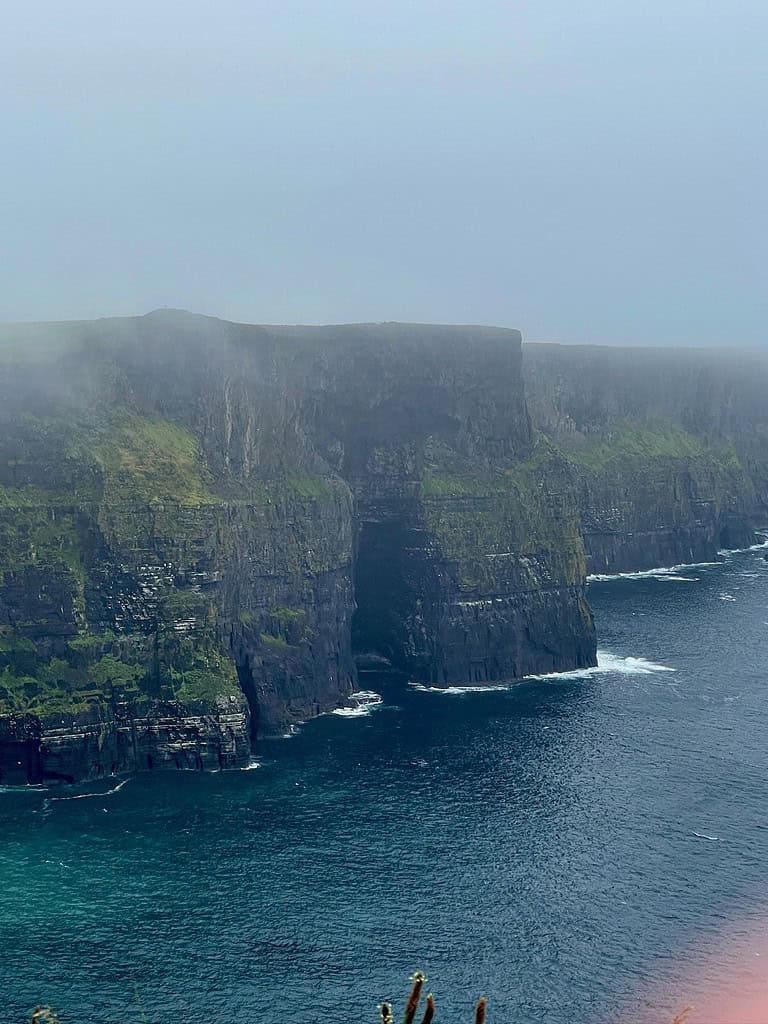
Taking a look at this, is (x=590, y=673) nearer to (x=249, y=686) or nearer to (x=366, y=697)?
(x=366, y=697)

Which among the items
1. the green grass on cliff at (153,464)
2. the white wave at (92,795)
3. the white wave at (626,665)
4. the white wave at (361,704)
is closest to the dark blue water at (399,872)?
the white wave at (92,795)

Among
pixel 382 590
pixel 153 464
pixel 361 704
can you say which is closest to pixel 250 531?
pixel 153 464

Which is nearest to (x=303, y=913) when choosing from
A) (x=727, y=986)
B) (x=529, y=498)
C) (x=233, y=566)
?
(x=727, y=986)

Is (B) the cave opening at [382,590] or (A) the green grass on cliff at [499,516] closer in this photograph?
(A) the green grass on cliff at [499,516]

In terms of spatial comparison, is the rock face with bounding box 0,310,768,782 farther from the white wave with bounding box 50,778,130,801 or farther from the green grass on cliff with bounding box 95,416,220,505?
the white wave with bounding box 50,778,130,801

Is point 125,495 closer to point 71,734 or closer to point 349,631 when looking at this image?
point 71,734

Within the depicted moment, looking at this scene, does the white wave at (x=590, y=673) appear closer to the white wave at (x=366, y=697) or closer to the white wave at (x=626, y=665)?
the white wave at (x=626, y=665)
